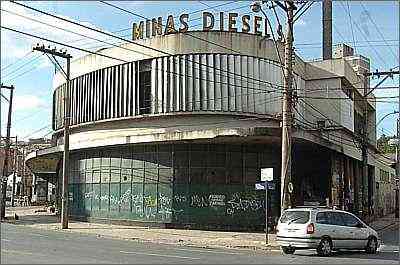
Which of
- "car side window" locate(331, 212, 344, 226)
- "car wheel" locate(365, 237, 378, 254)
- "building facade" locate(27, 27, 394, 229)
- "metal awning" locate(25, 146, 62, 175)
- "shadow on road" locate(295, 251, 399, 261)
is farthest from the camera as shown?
"metal awning" locate(25, 146, 62, 175)

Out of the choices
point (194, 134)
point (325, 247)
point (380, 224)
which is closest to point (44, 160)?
point (194, 134)

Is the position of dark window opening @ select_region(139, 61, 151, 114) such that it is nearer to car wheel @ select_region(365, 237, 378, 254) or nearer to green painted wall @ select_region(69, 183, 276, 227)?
green painted wall @ select_region(69, 183, 276, 227)

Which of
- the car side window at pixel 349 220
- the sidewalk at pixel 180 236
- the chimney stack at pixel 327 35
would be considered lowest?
the sidewalk at pixel 180 236

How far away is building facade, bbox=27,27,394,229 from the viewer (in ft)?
104

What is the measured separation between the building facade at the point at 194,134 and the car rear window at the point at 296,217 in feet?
26.2

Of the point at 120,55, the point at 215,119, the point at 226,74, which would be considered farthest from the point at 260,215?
the point at 120,55

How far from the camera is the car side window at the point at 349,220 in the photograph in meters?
20.8

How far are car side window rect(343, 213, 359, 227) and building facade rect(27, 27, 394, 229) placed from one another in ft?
27.1

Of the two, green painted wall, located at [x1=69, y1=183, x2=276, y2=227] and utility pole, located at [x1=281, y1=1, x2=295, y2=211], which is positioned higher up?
utility pole, located at [x1=281, y1=1, x2=295, y2=211]

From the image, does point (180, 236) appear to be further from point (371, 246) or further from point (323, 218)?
point (371, 246)

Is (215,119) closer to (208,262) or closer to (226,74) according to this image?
(226,74)

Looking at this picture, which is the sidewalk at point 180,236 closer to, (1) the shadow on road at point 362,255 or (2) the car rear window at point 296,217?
(2) the car rear window at point 296,217

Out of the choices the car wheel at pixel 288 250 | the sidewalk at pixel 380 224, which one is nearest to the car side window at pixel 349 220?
the car wheel at pixel 288 250

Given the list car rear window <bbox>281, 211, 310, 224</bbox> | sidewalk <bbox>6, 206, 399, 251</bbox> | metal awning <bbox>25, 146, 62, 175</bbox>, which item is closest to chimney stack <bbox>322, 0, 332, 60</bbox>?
metal awning <bbox>25, 146, 62, 175</bbox>
